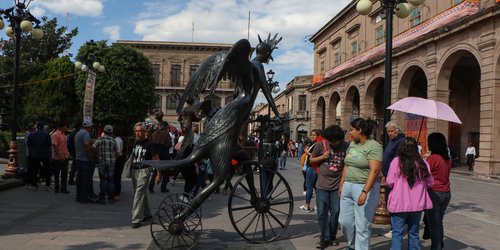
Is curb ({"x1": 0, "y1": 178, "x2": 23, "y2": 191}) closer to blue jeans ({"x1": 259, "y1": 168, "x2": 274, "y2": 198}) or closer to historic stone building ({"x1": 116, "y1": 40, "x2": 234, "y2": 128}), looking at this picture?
blue jeans ({"x1": 259, "y1": 168, "x2": 274, "y2": 198})

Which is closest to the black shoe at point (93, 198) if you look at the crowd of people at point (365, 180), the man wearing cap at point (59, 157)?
the man wearing cap at point (59, 157)

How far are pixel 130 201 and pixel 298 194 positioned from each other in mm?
4281

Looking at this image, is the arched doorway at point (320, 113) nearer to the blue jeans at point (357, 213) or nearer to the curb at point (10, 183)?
the curb at point (10, 183)

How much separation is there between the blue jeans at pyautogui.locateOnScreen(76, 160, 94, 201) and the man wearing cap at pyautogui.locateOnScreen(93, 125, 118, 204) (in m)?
0.27

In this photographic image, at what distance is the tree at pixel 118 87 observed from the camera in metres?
38.1

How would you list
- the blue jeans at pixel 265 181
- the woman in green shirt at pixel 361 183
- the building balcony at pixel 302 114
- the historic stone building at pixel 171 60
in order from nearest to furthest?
1. the woman in green shirt at pixel 361 183
2. the blue jeans at pixel 265 181
3. the building balcony at pixel 302 114
4. the historic stone building at pixel 171 60

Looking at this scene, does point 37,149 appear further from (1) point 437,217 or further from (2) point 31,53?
(2) point 31,53

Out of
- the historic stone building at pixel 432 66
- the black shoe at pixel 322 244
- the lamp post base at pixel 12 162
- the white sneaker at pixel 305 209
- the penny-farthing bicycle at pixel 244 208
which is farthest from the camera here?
the historic stone building at pixel 432 66

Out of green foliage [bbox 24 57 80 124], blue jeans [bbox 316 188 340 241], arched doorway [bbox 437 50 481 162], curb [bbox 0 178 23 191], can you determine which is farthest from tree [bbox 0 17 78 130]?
blue jeans [bbox 316 188 340 241]

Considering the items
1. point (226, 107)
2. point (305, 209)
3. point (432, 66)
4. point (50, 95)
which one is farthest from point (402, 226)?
A: point (50, 95)

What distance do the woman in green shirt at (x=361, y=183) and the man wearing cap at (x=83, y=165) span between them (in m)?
5.90

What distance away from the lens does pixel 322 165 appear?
5797 mm

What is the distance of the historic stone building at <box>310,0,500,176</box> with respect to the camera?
18.3 metres

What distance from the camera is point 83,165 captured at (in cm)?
906
